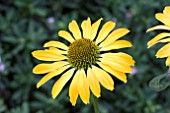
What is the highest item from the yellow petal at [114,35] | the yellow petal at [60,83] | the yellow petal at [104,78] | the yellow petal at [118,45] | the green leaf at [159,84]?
the yellow petal at [114,35]

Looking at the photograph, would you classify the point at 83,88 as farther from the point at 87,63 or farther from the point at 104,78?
the point at 87,63

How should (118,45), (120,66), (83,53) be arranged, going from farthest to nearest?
(83,53), (118,45), (120,66)

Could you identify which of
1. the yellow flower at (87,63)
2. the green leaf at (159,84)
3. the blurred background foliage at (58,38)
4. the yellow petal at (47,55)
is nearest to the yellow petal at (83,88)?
the yellow flower at (87,63)

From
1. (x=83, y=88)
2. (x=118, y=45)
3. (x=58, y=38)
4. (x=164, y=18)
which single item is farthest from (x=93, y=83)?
(x=58, y=38)

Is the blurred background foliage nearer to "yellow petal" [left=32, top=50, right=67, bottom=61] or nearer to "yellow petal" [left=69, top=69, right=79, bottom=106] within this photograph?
"yellow petal" [left=32, top=50, right=67, bottom=61]

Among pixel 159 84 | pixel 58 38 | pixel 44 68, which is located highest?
pixel 58 38

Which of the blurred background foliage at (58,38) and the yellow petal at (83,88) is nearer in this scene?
the yellow petal at (83,88)

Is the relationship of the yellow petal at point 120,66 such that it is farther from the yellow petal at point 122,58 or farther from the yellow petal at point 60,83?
the yellow petal at point 60,83

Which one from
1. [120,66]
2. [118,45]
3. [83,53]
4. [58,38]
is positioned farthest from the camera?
[58,38]
